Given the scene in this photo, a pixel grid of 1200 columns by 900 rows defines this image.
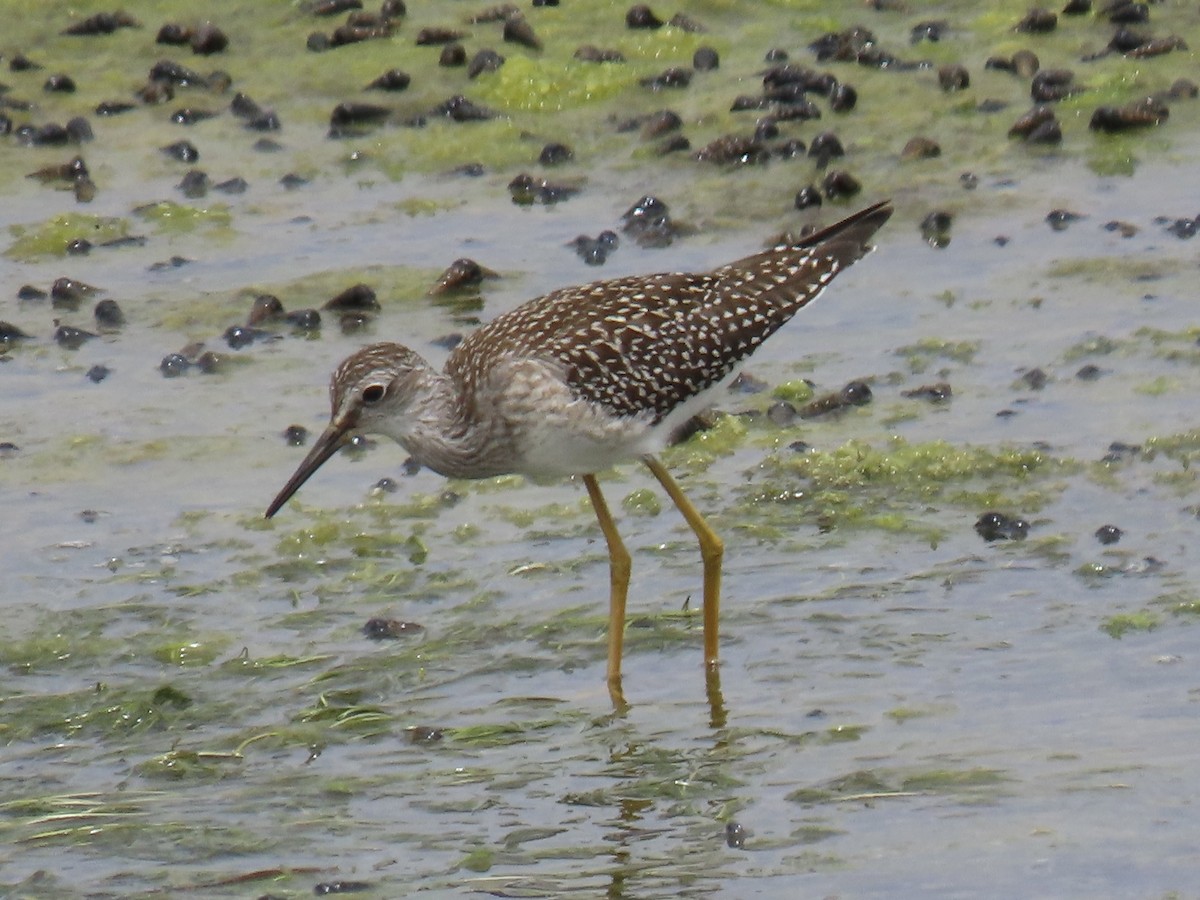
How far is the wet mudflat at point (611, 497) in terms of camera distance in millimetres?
7195

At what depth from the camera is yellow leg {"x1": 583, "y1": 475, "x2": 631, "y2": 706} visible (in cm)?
854

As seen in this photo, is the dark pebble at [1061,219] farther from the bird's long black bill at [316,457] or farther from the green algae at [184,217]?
the bird's long black bill at [316,457]

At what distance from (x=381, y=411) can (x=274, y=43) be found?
8891 mm

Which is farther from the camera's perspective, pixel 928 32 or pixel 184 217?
pixel 928 32

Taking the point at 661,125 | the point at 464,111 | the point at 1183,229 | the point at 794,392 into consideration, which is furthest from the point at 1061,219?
the point at 464,111

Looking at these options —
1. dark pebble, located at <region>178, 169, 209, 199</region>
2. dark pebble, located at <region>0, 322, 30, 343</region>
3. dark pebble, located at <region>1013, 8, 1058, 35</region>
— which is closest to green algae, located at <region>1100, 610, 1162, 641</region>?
dark pebble, located at <region>0, 322, 30, 343</region>

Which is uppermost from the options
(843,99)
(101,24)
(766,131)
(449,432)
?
(101,24)

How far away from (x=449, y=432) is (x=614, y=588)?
0.91m

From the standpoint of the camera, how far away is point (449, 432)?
8.84 m

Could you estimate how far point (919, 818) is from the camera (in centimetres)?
698

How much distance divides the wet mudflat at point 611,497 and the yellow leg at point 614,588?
0.43ft

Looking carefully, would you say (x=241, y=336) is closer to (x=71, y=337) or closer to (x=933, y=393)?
(x=71, y=337)

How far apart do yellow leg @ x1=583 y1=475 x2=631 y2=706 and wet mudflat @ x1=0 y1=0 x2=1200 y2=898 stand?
133 mm

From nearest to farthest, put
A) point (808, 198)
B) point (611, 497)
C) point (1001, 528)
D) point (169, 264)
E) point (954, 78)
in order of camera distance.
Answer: point (1001, 528) → point (611, 497) → point (808, 198) → point (169, 264) → point (954, 78)
